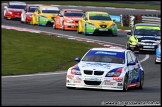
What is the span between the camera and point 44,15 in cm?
4534

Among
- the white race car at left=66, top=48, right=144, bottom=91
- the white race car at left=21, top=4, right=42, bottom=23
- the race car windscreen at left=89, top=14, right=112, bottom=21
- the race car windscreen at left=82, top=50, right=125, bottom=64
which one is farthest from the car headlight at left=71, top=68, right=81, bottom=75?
the white race car at left=21, top=4, right=42, bottom=23

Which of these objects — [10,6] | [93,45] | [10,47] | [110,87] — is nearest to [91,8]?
[10,6]

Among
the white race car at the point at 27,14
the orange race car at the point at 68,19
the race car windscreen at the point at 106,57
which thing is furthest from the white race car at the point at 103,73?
the white race car at the point at 27,14

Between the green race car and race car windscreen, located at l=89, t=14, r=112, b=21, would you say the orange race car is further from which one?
the green race car

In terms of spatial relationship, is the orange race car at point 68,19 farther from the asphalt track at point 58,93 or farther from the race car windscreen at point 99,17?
the asphalt track at point 58,93

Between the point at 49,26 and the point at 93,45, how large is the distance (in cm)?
1313

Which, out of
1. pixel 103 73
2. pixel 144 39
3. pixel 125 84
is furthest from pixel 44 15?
pixel 103 73

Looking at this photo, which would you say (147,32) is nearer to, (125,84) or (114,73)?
(125,84)

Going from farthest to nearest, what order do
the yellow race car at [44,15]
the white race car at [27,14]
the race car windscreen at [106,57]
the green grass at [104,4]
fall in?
the green grass at [104,4] < the white race car at [27,14] < the yellow race car at [44,15] < the race car windscreen at [106,57]

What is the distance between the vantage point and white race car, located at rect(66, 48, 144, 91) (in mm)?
16828

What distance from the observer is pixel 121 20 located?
49281 millimetres

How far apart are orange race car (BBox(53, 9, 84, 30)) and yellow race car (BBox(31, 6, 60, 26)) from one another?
7.01ft

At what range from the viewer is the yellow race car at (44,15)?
4547 cm

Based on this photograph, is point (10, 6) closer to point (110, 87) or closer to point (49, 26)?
point (49, 26)
